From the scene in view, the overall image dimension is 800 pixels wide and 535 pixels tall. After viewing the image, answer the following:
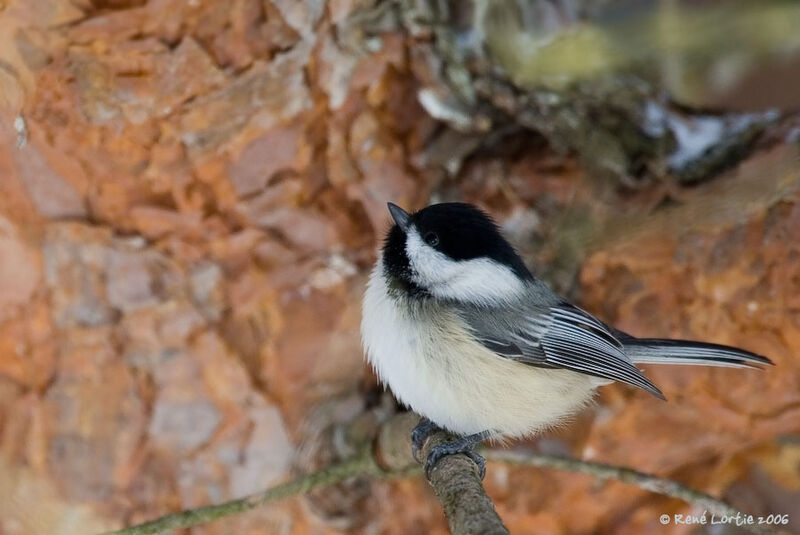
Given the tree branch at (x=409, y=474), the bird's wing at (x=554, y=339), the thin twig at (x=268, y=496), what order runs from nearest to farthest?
the tree branch at (x=409, y=474) < the thin twig at (x=268, y=496) < the bird's wing at (x=554, y=339)

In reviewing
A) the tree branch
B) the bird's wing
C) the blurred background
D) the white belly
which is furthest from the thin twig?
the bird's wing

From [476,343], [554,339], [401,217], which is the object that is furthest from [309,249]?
[554,339]

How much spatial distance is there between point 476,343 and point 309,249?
530 mm

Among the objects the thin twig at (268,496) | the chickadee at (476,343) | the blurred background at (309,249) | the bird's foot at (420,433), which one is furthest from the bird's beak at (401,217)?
the thin twig at (268,496)

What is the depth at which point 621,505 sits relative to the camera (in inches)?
76.4

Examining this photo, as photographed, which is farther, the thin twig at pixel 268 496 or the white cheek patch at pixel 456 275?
the white cheek patch at pixel 456 275

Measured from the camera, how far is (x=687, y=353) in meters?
1.60

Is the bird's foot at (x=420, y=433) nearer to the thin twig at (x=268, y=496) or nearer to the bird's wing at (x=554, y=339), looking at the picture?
the thin twig at (x=268, y=496)

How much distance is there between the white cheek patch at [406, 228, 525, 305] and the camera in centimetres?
163

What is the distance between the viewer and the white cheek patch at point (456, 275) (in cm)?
163

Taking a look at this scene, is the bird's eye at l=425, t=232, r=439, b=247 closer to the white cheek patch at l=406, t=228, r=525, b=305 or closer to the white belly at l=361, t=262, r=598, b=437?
the white cheek patch at l=406, t=228, r=525, b=305

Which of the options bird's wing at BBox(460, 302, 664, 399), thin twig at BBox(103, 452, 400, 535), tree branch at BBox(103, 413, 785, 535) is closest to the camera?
tree branch at BBox(103, 413, 785, 535)

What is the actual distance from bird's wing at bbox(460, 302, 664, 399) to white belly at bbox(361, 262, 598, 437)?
0.03 metres

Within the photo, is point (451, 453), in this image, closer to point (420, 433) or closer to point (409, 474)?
point (420, 433)
